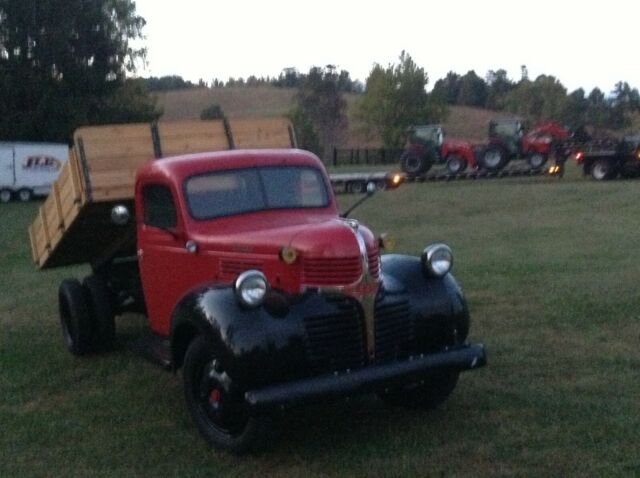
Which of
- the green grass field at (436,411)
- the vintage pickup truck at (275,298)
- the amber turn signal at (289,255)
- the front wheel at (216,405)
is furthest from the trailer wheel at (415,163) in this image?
the front wheel at (216,405)

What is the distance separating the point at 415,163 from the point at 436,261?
32288 millimetres

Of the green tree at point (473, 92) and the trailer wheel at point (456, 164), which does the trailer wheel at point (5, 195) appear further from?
the green tree at point (473, 92)

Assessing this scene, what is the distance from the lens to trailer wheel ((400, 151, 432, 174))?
3891 cm

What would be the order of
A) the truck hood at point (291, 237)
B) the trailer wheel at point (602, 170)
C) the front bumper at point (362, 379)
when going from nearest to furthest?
the front bumper at point (362, 379), the truck hood at point (291, 237), the trailer wheel at point (602, 170)

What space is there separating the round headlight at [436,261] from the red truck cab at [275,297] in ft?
0.03

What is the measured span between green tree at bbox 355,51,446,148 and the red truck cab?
66.8 m

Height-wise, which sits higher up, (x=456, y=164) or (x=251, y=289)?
(x=251, y=289)

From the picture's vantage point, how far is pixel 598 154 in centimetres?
3406

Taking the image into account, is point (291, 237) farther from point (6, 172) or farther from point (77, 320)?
point (6, 172)

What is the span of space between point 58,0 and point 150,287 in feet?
137

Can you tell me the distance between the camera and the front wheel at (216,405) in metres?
6.33

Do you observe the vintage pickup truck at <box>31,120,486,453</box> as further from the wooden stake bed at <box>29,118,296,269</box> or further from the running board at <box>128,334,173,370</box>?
the wooden stake bed at <box>29,118,296,269</box>

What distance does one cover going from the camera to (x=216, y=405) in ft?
21.4

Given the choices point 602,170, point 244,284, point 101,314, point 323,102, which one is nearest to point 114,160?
point 101,314
